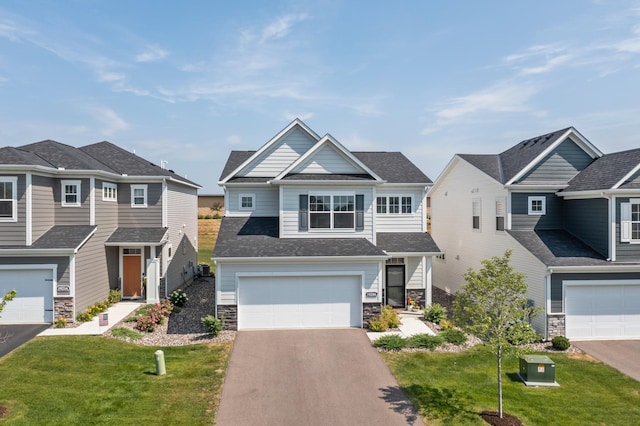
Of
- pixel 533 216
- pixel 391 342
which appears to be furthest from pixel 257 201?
pixel 533 216

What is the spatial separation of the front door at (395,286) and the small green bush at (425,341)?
4.49m

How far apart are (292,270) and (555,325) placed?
10201 millimetres

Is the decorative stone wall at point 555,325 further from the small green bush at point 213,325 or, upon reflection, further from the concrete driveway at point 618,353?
the small green bush at point 213,325

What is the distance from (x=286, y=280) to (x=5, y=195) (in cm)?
1147

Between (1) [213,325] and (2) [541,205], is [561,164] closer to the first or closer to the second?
(2) [541,205]

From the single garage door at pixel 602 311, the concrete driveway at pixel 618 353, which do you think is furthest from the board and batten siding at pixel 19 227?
the concrete driveway at pixel 618 353

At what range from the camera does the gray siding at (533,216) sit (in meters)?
17.2

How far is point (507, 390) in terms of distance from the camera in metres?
10.7

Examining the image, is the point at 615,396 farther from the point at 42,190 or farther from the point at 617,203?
the point at 42,190

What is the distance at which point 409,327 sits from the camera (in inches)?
616

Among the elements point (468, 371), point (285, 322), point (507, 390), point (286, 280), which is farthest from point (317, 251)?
point (507, 390)

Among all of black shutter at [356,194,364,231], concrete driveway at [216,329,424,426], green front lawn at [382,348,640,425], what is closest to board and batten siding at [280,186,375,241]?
black shutter at [356,194,364,231]

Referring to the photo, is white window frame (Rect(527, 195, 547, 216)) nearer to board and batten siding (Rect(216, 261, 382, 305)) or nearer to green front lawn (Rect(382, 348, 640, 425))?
green front lawn (Rect(382, 348, 640, 425))

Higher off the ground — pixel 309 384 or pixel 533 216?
pixel 533 216
